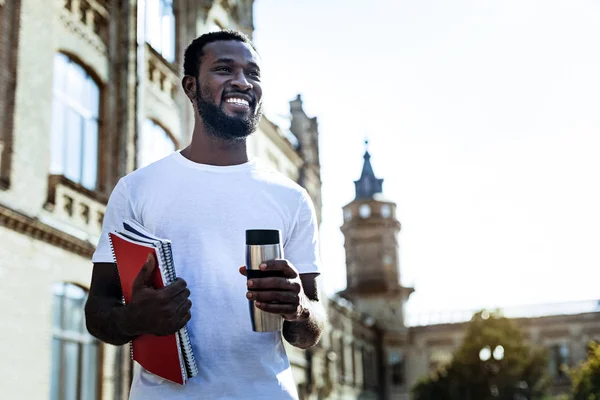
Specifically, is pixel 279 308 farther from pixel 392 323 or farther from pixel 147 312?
pixel 392 323

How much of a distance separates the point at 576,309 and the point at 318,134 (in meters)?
27.9

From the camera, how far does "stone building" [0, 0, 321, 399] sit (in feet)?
35.7

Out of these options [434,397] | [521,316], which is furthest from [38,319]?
[521,316]

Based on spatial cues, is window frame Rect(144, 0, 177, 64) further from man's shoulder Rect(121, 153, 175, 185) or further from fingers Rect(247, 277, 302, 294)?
fingers Rect(247, 277, 302, 294)

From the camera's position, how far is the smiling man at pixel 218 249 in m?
2.43

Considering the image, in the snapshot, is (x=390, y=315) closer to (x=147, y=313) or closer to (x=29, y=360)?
(x=29, y=360)

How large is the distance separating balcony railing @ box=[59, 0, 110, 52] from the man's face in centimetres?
1118

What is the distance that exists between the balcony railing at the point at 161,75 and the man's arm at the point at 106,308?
13.6 m

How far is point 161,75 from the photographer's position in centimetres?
1642

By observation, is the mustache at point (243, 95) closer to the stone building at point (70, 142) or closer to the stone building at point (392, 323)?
the stone building at point (70, 142)

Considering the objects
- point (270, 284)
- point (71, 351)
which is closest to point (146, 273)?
point (270, 284)

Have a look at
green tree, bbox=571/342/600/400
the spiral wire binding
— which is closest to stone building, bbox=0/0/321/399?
the spiral wire binding

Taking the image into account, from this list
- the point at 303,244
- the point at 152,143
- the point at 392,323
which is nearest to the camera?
the point at 303,244

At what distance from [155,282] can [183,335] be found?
216mm
